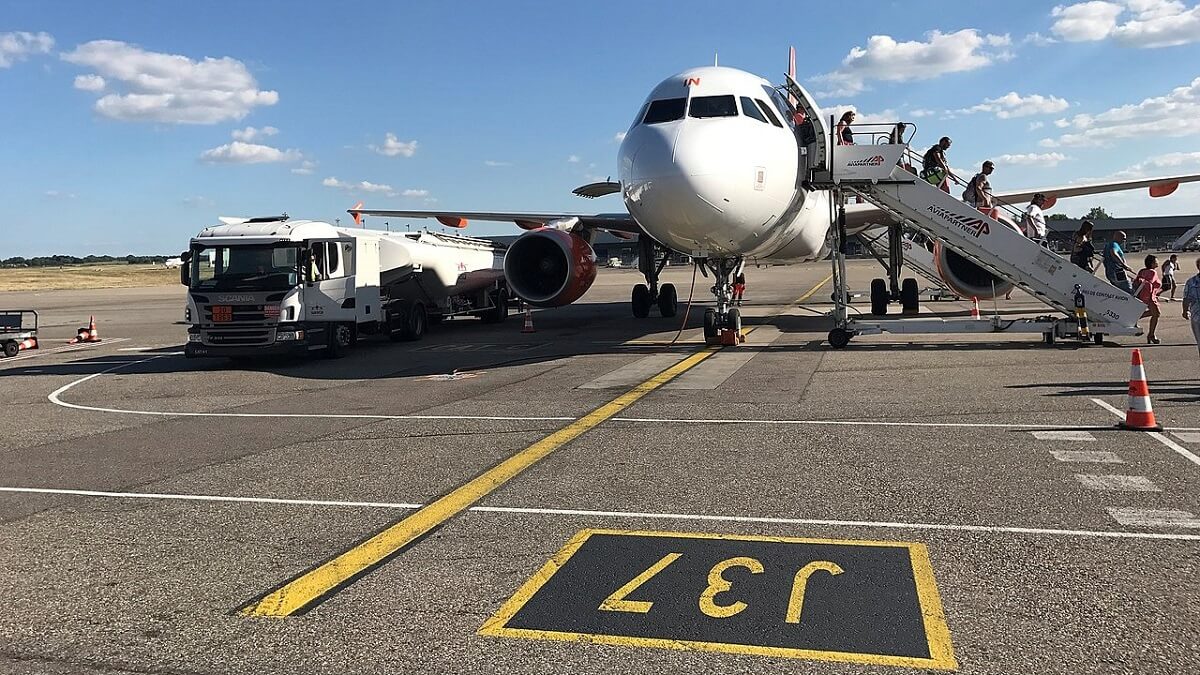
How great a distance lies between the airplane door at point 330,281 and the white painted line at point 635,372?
6.14 meters

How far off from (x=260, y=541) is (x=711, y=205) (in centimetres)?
830

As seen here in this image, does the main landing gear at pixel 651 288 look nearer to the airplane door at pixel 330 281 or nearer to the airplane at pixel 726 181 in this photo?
the airplane at pixel 726 181

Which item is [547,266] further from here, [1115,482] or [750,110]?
[1115,482]

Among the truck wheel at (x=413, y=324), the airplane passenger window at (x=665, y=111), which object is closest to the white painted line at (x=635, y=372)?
the airplane passenger window at (x=665, y=111)

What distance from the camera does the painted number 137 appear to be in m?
4.07

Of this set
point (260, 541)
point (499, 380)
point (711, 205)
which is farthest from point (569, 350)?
point (260, 541)

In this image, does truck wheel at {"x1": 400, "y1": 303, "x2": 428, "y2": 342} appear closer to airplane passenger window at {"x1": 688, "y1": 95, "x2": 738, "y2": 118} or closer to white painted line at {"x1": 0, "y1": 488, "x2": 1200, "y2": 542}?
airplane passenger window at {"x1": 688, "y1": 95, "x2": 738, "y2": 118}

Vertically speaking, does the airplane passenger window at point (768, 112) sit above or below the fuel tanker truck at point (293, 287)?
above

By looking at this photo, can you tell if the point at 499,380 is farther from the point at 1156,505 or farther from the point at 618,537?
the point at 1156,505

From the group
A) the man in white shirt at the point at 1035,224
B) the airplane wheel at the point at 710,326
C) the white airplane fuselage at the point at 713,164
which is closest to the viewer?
the white airplane fuselage at the point at 713,164

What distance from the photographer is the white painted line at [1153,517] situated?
5.19 meters

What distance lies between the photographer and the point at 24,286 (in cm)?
6594

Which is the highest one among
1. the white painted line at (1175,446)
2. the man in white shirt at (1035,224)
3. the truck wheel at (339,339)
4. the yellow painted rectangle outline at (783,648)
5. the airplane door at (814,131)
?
the airplane door at (814,131)

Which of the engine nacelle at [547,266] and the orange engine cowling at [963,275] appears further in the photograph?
the engine nacelle at [547,266]
